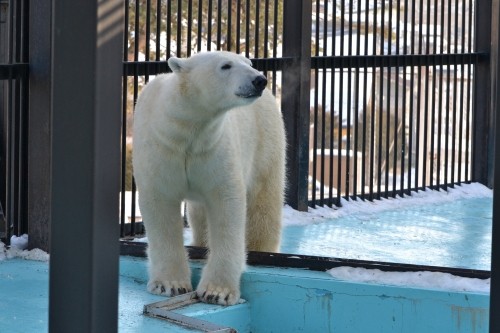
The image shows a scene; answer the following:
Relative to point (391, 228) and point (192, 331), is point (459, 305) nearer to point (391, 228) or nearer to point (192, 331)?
point (192, 331)

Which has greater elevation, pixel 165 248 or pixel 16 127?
pixel 16 127

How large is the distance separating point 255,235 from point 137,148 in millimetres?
1012

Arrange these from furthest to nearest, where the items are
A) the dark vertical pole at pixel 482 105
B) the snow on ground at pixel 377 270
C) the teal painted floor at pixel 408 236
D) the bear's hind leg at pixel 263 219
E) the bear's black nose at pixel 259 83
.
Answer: the dark vertical pole at pixel 482 105 < the teal painted floor at pixel 408 236 < the bear's hind leg at pixel 263 219 < the snow on ground at pixel 377 270 < the bear's black nose at pixel 259 83

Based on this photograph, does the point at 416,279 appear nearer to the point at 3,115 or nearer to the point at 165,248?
the point at 165,248

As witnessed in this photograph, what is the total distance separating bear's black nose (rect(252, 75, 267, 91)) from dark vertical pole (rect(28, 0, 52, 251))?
5.19 ft

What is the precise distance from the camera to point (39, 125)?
16.4 ft

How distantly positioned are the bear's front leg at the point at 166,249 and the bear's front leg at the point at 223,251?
0.13m

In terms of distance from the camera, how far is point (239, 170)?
4156 millimetres

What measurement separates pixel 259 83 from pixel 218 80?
25cm

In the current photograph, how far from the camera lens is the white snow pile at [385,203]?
6625mm

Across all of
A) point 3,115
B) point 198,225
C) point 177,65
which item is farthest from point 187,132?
point 3,115

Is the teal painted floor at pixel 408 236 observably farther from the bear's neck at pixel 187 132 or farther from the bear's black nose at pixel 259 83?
the bear's black nose at pixel 259 83

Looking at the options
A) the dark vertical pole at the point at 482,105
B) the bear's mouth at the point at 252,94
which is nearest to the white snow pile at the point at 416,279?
the bear's mouth at the point at 252,94

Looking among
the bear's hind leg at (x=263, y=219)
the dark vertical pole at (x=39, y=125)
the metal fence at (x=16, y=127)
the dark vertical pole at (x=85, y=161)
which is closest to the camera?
the dark vertical pole at (x=85, y=161)
